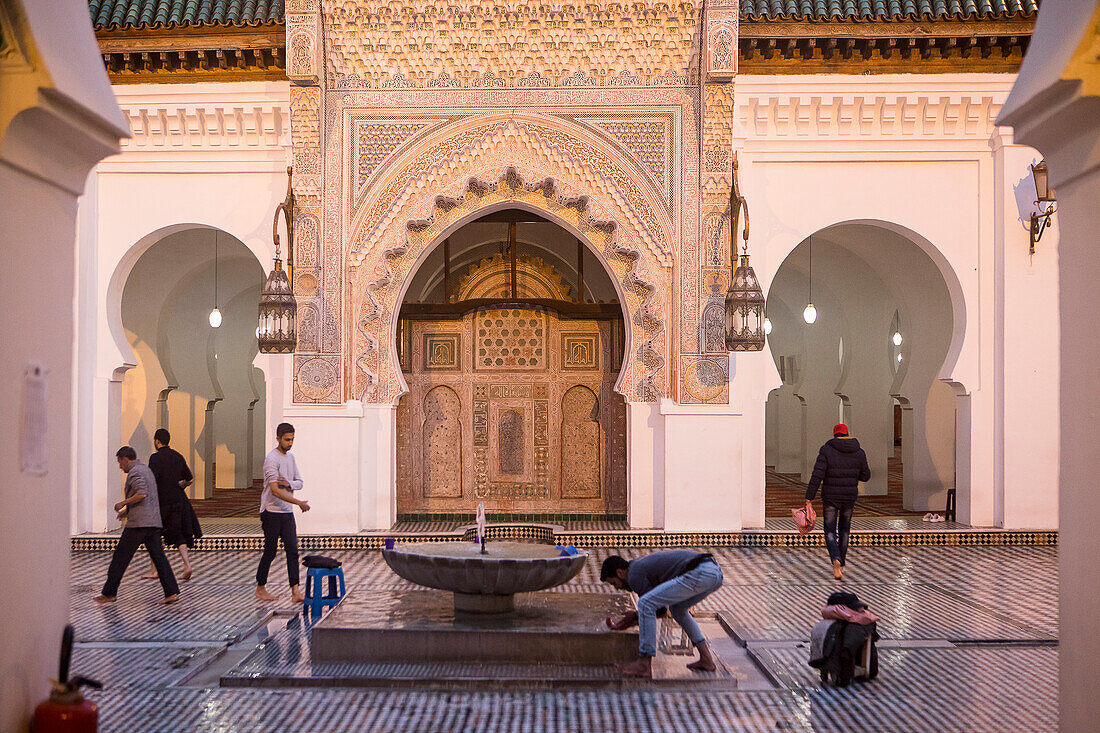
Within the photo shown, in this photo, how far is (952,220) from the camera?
7.63 metres

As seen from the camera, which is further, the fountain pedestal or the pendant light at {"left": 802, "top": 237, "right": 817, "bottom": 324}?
the pendant light at {"left": 802, "top": 237, "right": 817, "bottom": 324}

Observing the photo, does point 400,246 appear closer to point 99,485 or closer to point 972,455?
point 99,485

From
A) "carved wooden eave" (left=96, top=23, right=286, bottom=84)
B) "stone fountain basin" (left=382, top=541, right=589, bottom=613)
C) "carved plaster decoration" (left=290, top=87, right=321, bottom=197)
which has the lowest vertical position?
"stone fountain basin" (left=382, top=541, right=589, bottom=613)

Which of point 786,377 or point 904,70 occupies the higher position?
point 904,70

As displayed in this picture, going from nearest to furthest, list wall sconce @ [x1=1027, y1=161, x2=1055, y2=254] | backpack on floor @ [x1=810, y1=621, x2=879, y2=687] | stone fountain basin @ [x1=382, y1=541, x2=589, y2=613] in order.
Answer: backpack on floor @ [x1=810, y1=621, x2=879, y2=687], stone fountain basin @ [x1=382, y1=541, x2=589, y2=613], wall sconce @ [x1=1027, y1=161, x2=1055, y2=254]

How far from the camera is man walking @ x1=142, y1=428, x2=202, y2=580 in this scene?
19.6ft

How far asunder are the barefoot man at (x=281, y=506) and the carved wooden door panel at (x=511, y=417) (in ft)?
10.4

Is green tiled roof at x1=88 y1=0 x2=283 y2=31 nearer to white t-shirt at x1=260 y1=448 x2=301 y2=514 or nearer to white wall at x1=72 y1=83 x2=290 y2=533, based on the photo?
white wall at x1=72 y1=83 x2=290 y2=533

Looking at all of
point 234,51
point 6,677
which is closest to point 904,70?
point 234,51

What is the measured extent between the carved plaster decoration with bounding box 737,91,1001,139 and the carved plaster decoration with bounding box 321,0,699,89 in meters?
0.68

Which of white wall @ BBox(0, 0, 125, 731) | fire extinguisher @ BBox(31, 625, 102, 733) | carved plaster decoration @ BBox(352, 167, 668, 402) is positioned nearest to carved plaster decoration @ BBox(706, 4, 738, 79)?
carved plaster decoration @ BBox(352, 167, 668, 402)

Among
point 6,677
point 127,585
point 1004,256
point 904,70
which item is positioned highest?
point 904,70

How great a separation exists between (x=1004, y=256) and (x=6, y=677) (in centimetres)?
712

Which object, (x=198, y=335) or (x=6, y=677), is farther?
(x=198, y=335)
